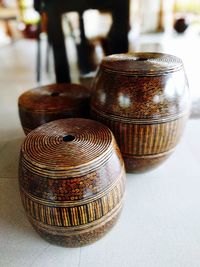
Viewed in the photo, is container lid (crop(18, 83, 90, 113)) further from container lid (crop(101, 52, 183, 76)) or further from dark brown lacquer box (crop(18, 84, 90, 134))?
container lid (crop(101, 52, 183, 76))

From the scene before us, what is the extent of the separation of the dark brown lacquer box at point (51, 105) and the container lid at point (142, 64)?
0.28 m

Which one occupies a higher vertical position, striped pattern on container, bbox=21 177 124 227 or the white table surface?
striped pattern on container, bbox=21 177 124 227

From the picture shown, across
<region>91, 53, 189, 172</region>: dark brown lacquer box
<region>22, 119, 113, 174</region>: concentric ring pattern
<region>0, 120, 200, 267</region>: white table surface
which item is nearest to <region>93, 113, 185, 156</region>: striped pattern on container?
<region>91, 53, 189, 172</region>: dark brown lacquer box

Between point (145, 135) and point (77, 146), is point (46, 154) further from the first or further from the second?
point (145, 135)

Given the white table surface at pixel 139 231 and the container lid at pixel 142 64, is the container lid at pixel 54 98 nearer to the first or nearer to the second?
the container lid at pixel 142 64

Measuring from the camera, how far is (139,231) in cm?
104

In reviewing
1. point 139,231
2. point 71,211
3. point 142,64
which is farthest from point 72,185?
point 142,64

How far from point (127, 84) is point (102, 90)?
5.2 inches

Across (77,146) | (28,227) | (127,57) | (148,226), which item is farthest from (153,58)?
(28,227)

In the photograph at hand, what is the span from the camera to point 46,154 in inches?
32.5

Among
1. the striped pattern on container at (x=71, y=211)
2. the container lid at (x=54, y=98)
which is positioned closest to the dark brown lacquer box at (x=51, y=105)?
the container lid at (x=54, y=98)

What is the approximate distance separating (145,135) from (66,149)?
38 centimetres

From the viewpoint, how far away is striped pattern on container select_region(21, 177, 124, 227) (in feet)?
2.62

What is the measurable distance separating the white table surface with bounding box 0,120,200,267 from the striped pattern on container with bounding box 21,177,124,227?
0.20 metres
